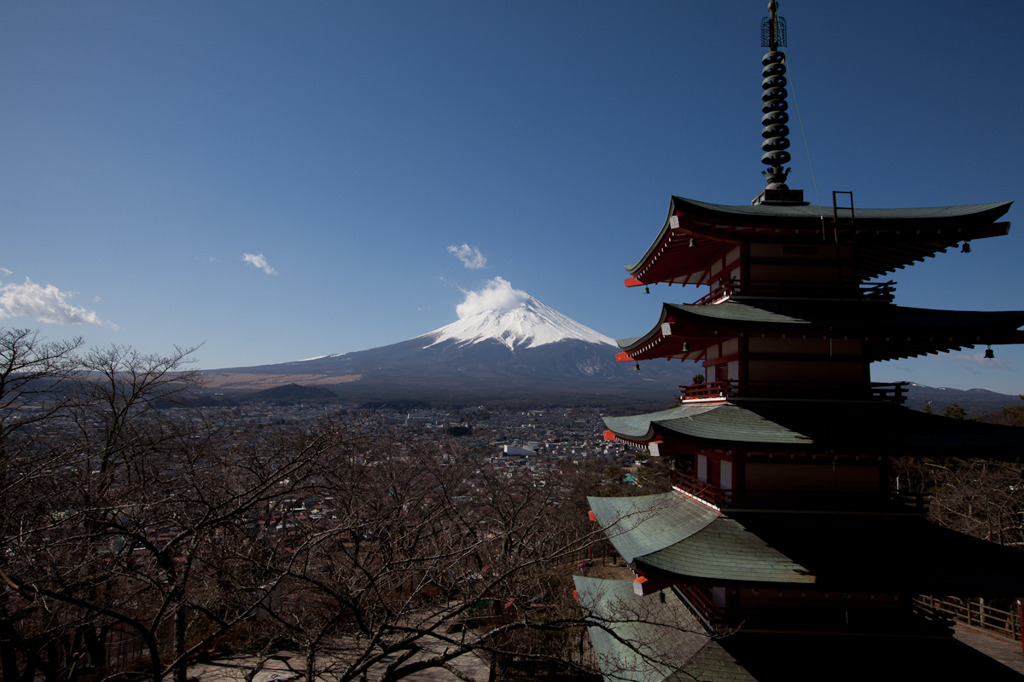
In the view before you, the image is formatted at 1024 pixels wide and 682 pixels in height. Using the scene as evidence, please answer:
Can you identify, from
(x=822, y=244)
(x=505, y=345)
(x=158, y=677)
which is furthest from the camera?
(x=505, y=345)

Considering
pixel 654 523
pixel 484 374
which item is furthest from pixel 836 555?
pixel 484 374

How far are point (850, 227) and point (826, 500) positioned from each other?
3.63 metres

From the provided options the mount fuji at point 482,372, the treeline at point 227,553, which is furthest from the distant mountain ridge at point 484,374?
the treeline at point 227,553

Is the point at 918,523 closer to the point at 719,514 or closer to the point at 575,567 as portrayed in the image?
the point at 719,514

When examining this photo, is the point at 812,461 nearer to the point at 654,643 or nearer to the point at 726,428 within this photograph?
the point at 726,428

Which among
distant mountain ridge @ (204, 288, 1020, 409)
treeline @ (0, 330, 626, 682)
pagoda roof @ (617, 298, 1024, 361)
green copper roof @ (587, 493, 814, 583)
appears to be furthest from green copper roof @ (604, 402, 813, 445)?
distant mountain ridge @ (204, 288, 1020, 409)

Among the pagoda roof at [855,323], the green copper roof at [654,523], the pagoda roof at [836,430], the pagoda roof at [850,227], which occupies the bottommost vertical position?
the green copper roof at [654,523]

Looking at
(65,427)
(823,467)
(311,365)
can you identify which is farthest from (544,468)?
(311,365)

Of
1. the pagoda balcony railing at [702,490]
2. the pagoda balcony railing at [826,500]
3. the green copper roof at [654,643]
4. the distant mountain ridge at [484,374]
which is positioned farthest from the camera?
the distant mountain ridge at [484,374]

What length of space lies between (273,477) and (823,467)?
707 cm

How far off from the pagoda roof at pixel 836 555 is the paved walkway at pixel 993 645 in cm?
611

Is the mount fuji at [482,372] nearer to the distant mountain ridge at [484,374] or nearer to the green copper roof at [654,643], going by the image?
the distant mountain ridge at [484,374]

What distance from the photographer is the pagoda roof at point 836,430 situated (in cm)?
620

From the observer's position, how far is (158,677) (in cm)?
465
